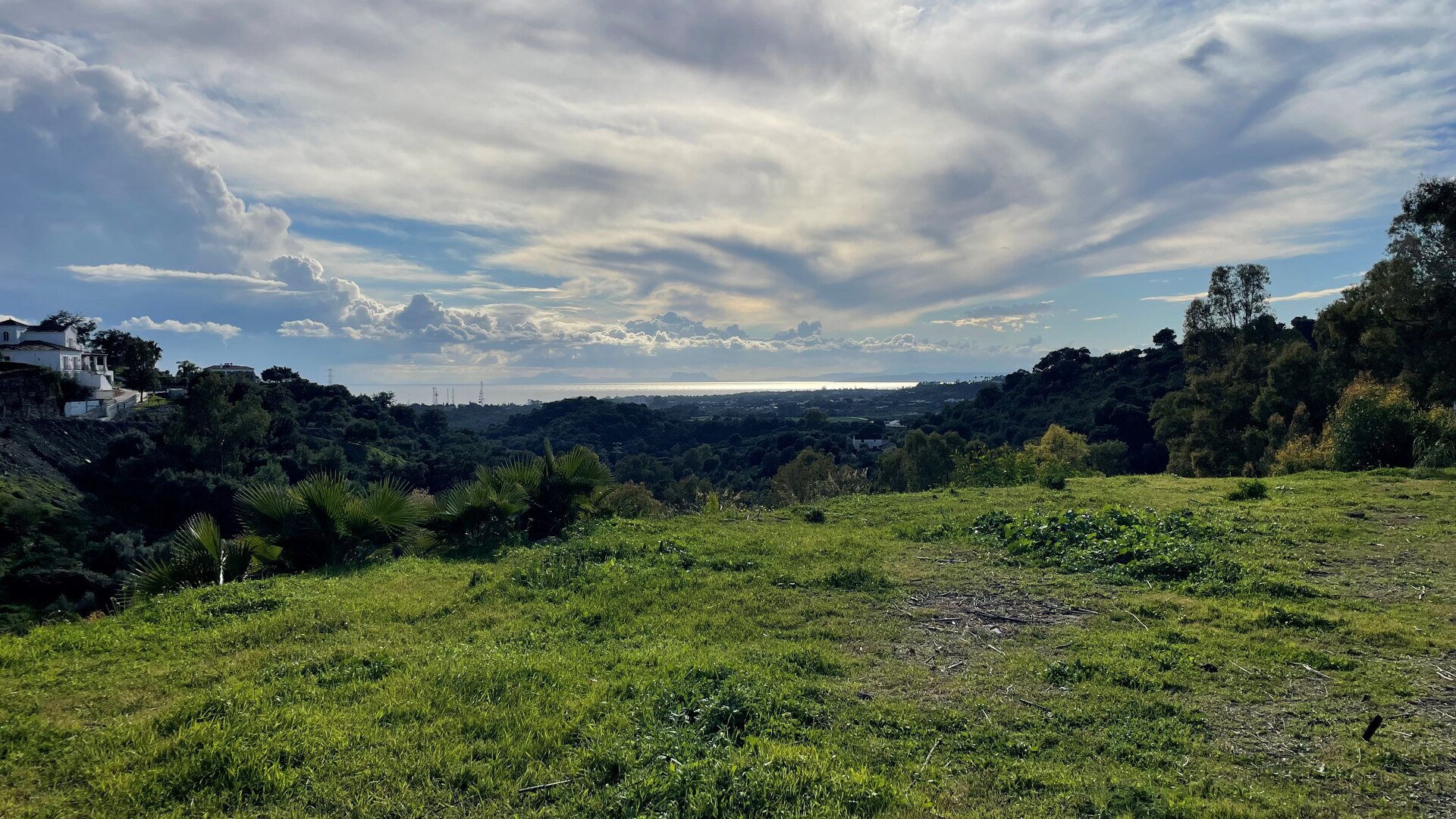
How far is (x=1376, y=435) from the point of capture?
16.3 metres

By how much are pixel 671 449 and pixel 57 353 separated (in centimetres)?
5967

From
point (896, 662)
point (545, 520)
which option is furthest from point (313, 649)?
point (545, 520)

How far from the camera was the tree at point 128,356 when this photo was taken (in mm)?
72188

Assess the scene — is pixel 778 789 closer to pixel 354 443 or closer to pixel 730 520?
pixel 730 520

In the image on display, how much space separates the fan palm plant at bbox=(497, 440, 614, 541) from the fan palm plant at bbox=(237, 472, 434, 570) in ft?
7.27

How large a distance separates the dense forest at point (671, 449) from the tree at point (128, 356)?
0.69ft

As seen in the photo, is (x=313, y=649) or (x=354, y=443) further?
(x=354, y=443)

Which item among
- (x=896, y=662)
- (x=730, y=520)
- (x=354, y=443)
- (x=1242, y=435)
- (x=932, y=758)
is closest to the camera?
(x=932, y=758)

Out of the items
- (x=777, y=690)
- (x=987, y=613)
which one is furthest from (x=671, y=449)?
(x=777, y=690)

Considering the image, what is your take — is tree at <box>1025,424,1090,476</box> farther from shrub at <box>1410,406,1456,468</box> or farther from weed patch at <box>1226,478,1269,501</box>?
weed patch at <box>1226,478,1269,501</box>

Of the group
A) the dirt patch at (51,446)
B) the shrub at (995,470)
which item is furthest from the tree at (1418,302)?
the dirt patch at (51,446)

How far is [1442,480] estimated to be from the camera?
13.1 meters

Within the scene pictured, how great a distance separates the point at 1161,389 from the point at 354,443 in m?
72.1

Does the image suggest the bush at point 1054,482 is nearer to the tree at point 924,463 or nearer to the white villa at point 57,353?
the tree at point 924,463
